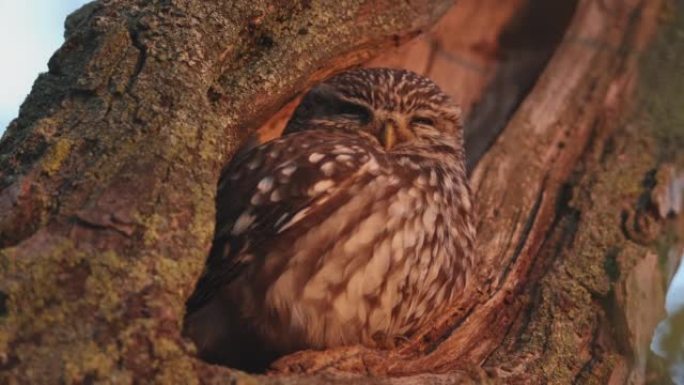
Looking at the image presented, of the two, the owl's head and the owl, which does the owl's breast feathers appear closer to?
the owl

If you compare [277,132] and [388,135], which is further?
[277,132]

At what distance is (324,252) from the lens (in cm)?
328

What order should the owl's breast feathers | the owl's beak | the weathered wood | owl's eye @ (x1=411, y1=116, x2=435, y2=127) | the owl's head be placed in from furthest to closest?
owl's eye @ (x1=411, y1=116, x2=435, y2=127)
the owl's head
the owl's beak
the owl's breast feathers
the weathered wood

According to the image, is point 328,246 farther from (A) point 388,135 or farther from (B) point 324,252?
(A) point 388,135

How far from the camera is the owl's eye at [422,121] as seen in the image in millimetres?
4348

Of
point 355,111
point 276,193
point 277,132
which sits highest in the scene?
point 355,111

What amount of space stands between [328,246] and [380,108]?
1.10m

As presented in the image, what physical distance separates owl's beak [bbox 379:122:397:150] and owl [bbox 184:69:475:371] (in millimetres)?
163

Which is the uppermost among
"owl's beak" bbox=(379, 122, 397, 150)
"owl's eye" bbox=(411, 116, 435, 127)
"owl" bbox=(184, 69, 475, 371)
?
"owl's eye" bbox=(411, 116, 435, 127)

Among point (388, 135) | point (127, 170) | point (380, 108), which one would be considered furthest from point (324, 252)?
point (380, 108)

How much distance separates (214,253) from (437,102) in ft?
4.64

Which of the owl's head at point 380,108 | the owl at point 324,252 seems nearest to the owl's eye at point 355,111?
the owl's head at point 380,108

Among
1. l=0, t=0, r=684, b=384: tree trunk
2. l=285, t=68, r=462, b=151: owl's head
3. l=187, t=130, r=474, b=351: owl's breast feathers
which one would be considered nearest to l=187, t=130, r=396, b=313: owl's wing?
l=187, t=130, r=474, b=351: owl's breast feathers

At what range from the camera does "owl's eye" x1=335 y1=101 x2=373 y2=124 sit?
4.26m
